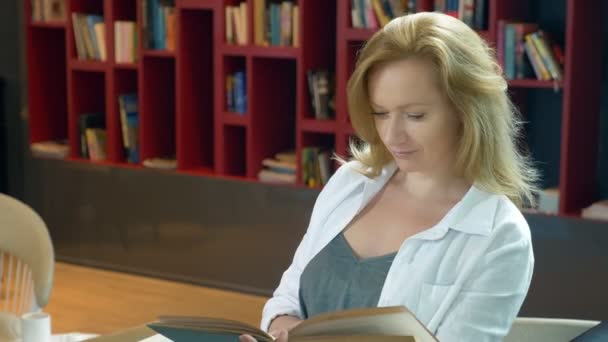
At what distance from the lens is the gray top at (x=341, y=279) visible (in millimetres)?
2098

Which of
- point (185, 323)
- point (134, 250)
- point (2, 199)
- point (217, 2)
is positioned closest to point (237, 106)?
point (217, 2)

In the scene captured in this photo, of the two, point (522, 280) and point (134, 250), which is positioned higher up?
point (522, 280)

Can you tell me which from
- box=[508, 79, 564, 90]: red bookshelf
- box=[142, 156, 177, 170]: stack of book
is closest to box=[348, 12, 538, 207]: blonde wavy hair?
box=[508, 79, 564, 90]: red bookshelf

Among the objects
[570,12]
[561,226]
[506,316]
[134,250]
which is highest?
[570,12]

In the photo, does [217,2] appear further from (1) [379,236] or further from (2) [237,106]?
(1) [379,236]

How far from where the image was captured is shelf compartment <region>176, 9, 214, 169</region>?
534cm

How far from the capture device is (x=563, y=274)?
4410mm

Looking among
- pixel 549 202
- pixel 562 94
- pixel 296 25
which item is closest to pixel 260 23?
pixel 296 25

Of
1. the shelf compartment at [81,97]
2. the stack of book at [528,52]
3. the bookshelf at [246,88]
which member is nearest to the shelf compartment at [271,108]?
the bookshelf at [246,88]

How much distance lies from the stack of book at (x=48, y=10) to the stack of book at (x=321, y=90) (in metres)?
1.66

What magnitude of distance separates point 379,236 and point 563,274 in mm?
2444

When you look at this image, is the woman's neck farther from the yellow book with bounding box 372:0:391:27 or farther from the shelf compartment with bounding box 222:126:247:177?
the shelf compartment with bounding box 222:126:247:177

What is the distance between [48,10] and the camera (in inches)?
228

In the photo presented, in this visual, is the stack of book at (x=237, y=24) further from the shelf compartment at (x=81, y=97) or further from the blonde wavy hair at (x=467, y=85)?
the blonde wavy hair at (x=467, y=85)
